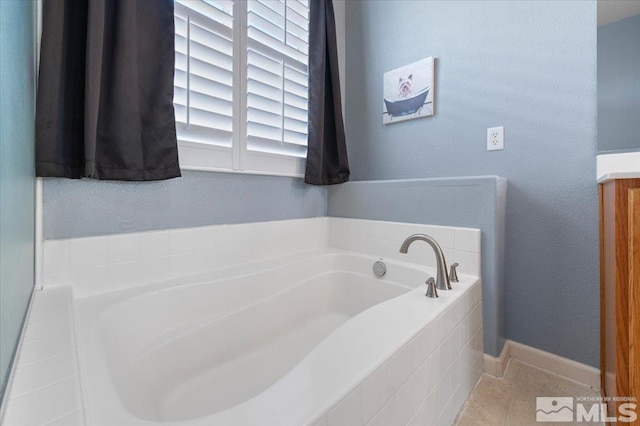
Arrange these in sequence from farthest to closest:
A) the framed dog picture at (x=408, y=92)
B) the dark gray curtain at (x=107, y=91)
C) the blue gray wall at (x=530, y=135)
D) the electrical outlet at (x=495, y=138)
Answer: the framed dog picture at (x=408, y=92)
the electrical outlet at (x=495, y=138)
the blue gray wall at (x=530, y=135)
the dark gray curtain at (x=107, y=91)

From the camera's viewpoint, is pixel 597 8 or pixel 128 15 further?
pixel 597 8

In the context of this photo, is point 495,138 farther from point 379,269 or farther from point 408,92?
point 379,269

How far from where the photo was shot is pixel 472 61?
5.31ft

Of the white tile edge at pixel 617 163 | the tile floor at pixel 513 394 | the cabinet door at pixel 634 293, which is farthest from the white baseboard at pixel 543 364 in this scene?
the white tile edge at pixel 617 163

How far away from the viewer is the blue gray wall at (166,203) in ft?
3.46

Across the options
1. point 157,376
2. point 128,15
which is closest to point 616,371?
point 157,376

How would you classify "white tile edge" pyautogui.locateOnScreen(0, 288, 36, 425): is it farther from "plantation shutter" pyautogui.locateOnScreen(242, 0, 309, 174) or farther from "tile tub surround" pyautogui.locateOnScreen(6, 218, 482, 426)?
"plantation shutter" pyautogui.locateOnScreen(242, 0, 309, 174)

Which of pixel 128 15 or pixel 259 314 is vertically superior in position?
pixel 128 15

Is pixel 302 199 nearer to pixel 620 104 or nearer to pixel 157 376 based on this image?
pixel 157 376

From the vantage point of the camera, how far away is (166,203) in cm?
129

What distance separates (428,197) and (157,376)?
144 cm

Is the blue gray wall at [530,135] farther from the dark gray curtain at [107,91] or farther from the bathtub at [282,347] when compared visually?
the dark gray curtain at [107,91]

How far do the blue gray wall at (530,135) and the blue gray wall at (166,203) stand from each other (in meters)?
0.94

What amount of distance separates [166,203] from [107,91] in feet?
1.61
